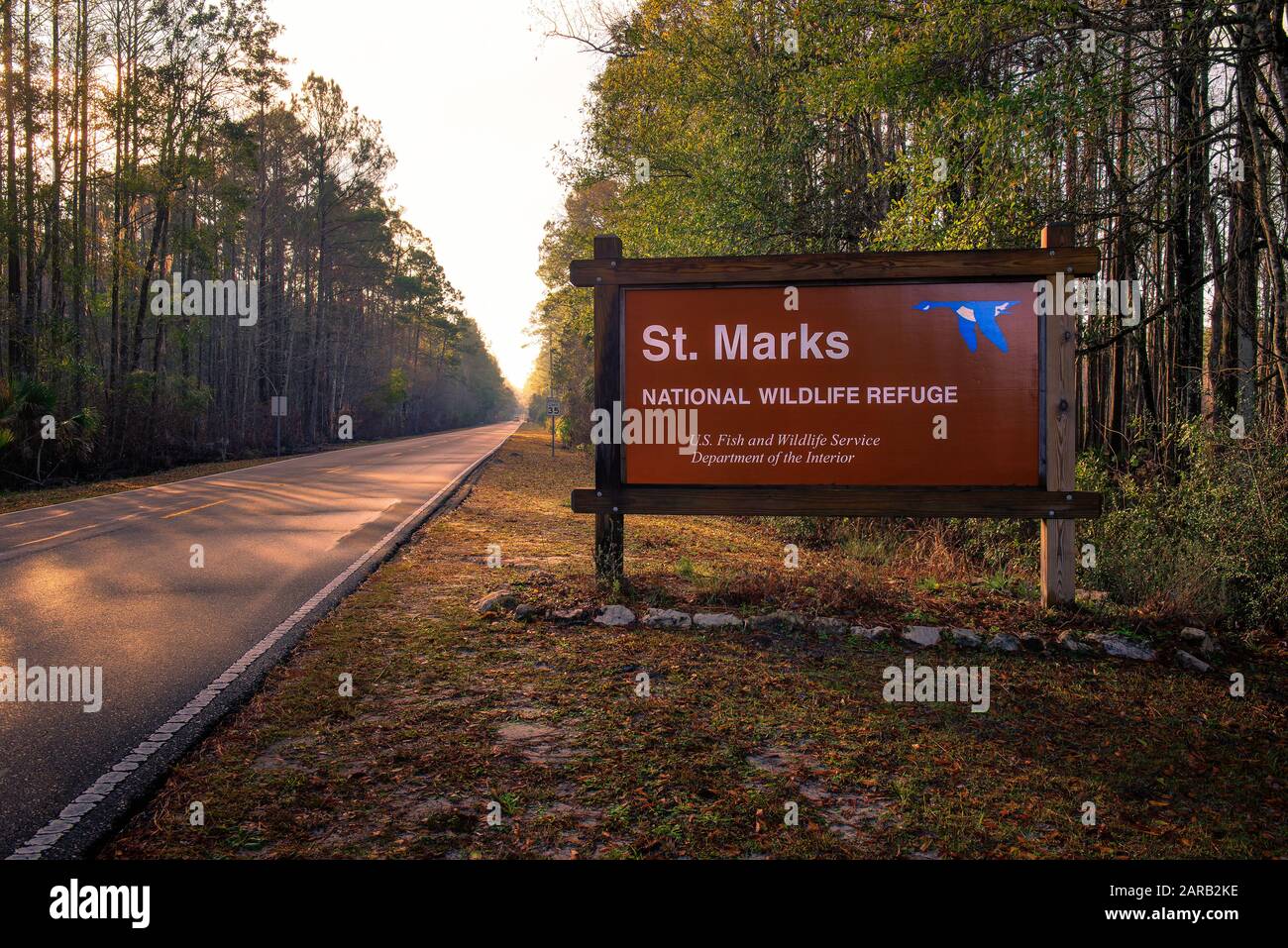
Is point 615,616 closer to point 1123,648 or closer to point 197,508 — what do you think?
point 1123,648

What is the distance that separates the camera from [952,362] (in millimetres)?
7031

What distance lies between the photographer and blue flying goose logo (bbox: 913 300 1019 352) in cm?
693

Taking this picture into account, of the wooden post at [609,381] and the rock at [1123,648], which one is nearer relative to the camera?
the rock at [1123,648]

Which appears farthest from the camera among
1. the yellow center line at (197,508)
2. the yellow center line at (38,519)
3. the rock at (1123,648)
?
the yellow center line at (197,508)

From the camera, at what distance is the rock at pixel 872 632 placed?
20.1 ft

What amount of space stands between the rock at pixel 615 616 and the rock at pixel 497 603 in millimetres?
894

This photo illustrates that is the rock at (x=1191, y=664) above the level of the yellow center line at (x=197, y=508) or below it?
below

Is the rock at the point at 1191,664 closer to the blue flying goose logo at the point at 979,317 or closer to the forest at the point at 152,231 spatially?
the blue flying goose logo at the point at 979,317

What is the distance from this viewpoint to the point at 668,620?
21.4 ft

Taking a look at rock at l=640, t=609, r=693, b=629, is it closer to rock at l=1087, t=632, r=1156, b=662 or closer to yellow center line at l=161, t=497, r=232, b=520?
rock at l=1087, t=632, r=1156, b=662

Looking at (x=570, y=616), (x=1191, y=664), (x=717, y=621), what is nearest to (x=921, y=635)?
(x=717, y=621)

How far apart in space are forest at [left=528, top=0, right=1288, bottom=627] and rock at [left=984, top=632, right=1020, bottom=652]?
1.61 meters

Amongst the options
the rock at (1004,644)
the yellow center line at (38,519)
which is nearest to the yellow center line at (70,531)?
the yellow center line at (38,519)

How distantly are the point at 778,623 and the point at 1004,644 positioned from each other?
175cm
